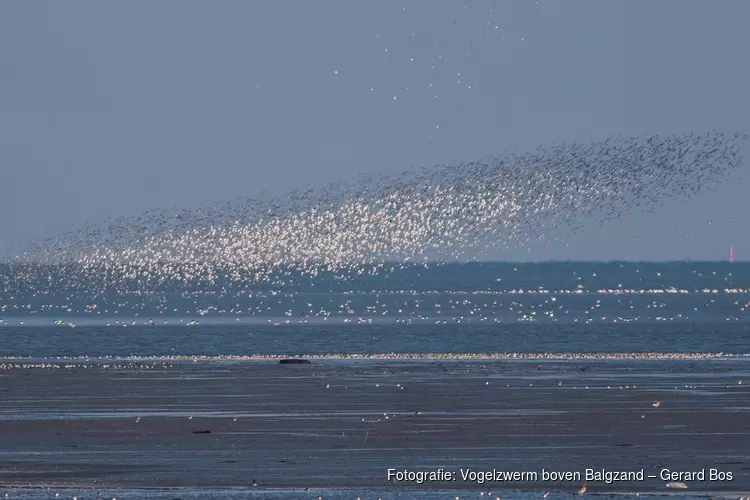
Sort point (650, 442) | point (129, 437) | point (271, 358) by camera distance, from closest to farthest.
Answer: point (650, 442) < point (129, 437) < point (271, 358)

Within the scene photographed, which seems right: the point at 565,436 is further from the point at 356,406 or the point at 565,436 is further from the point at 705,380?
the point at 705,380

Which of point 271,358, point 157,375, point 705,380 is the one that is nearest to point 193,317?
point 271,358

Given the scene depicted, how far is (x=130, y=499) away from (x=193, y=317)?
79388 millimetres

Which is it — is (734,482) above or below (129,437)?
below

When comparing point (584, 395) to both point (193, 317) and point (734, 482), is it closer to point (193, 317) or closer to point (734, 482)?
point (734, 482)

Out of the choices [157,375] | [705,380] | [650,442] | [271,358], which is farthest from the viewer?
[271,358]

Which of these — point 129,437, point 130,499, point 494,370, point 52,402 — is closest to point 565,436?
point 129,437

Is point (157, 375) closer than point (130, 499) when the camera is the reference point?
No

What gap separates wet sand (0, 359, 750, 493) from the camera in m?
19.9

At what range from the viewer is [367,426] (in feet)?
83.7

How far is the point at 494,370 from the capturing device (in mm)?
40344

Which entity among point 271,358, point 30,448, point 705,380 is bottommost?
point 30,448

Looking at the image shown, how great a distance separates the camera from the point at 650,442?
2269 centimetres

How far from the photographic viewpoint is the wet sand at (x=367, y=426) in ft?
65.4
